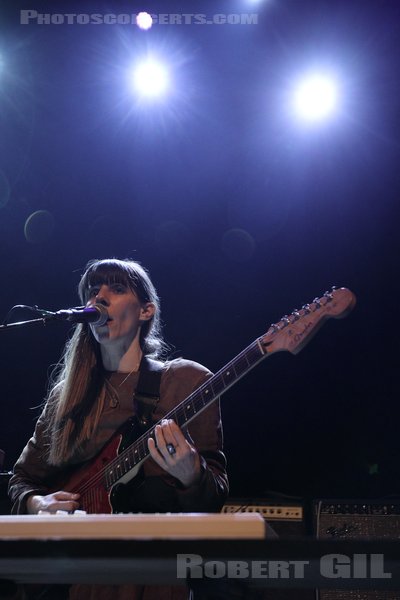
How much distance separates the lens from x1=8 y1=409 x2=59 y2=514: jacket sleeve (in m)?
2.51

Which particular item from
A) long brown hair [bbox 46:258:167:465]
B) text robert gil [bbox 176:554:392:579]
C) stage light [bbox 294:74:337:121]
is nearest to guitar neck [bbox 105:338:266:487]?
long brown hair [bbox 46:258:167:465]

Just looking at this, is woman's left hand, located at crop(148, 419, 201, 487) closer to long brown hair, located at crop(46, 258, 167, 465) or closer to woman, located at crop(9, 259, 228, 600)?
woman, located at crop(9, 259, 228, 600)

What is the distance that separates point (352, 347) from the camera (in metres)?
3.91

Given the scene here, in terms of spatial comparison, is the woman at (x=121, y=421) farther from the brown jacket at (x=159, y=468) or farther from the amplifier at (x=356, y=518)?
the amplifier at (x=356, y=518)

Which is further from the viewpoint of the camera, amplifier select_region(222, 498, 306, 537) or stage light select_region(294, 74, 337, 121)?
stage light select_region(294, 74, 337, 121)

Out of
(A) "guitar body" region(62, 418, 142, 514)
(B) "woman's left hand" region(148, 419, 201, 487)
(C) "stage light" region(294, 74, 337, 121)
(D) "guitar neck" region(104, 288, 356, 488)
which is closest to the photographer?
(B) "woman's left hand" region(148, 419, 201, 487)

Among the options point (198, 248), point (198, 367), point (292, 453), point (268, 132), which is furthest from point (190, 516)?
point (268, 132)

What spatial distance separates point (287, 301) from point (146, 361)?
59.8 inches

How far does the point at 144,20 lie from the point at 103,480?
113 inches

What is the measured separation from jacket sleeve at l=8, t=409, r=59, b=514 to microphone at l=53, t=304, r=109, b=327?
678mm

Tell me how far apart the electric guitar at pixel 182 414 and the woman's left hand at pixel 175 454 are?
132 millimetres

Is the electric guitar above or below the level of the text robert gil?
above

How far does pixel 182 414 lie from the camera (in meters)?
2.50

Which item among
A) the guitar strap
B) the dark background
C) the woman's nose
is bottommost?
the guitar strap
